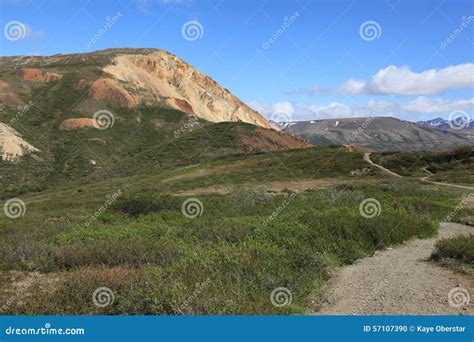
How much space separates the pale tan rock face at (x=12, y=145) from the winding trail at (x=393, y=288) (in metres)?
69.2

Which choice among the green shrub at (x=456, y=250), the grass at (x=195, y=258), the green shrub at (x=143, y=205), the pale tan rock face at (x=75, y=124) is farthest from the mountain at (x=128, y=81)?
the green shrub at (x=456, y=250)

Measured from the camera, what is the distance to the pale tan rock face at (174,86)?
114125 millimetres

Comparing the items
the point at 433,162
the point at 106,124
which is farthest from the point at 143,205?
the point at 106,124

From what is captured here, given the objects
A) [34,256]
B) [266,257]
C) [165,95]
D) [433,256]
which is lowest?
[34,256]

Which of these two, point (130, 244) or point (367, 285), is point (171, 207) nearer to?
point (130, 244)

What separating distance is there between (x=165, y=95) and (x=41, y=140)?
45.0 metres

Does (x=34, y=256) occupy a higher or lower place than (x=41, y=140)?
A: lower

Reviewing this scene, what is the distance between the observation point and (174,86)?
420ft

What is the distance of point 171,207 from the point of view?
24.2 meters

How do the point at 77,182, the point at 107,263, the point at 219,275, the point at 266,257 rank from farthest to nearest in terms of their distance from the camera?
the point at 77,182 → the point at 107,263 → the point at 266,257 → the point at 219,275

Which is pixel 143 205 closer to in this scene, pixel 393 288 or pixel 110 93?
pixel 393 288

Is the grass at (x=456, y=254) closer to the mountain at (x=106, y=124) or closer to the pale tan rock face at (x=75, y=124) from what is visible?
the mountain at (x=106, y=124)

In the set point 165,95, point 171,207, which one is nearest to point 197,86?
point 165,95

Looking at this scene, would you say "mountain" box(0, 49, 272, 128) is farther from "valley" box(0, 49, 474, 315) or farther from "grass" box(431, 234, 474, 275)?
"grass" box(431, 234, 474, 275)
